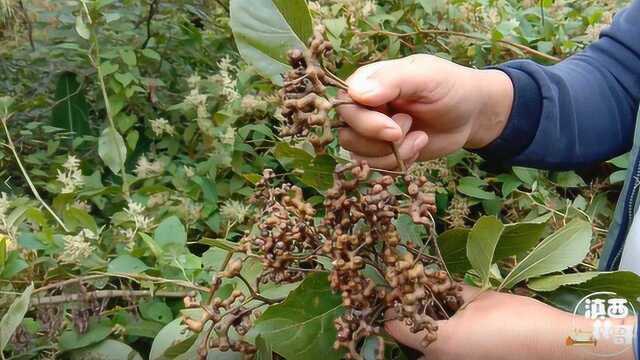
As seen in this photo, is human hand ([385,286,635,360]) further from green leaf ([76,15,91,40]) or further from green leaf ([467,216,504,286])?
green leaf ([76,15,91,40])

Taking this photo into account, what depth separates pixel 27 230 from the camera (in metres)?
0.93

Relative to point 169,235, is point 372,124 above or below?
above

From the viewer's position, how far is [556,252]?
697 mm

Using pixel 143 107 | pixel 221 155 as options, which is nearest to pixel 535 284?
pixel 221 155

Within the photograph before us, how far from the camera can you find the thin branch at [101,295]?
793mm

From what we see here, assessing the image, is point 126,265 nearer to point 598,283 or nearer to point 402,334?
point 402,334

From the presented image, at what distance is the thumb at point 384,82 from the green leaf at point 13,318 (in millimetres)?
367

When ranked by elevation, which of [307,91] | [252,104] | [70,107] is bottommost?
[70,107]

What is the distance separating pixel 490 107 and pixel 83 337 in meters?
0.51

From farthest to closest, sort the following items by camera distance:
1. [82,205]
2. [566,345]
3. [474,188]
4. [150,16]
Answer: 1. [150,16]
2. [474,188]
3. [82,205]
4. [566,345]

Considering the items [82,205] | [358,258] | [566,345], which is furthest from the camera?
[82,205]

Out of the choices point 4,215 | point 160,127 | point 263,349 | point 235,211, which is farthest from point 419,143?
point 160,127

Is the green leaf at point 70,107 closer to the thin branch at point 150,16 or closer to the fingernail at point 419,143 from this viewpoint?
the thin branch at point 150,16

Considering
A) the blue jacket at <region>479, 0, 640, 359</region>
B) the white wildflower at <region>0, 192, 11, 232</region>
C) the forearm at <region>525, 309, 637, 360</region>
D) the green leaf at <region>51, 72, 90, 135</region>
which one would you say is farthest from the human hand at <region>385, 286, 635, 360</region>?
the green leaf at <region>51, 72, 90, 135</region>
